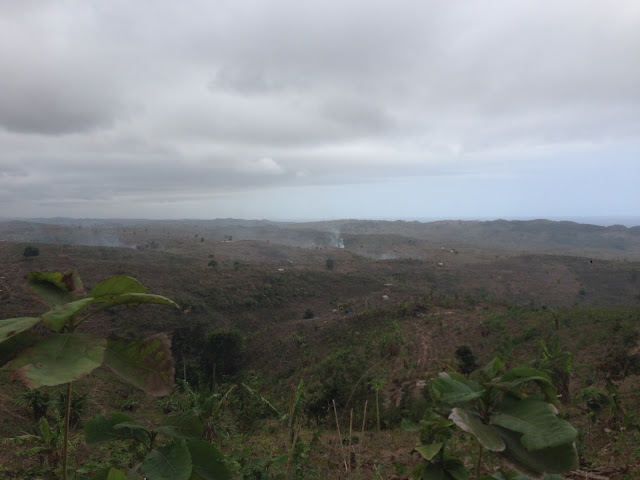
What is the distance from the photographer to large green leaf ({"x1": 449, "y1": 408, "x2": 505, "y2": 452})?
887 millimetres

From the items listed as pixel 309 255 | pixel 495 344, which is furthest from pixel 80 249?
pixel 495 344

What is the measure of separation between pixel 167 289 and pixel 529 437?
34031 mm

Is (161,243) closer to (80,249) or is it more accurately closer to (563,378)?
(80,249)

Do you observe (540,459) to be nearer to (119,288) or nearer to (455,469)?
(455,469)

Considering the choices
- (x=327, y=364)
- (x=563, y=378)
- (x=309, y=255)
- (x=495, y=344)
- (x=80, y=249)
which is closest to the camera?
(x=563, y=378)

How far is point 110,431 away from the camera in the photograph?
44.8 inches

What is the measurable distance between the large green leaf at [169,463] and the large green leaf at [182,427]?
0.37 ft

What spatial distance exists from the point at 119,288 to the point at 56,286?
0.80 feet

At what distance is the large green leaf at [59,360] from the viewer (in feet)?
2.11

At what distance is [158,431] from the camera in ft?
3.55

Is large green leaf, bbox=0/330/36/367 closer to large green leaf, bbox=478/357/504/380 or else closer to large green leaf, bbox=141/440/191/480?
large green leaf, bbox=141/440/191/480

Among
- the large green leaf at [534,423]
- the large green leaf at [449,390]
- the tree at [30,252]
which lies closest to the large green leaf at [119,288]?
the large green leaf at [449,390]

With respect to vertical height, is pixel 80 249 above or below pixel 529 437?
below

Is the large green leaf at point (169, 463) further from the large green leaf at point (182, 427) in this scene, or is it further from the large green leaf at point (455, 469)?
the large green leaf at point (455, 469)
